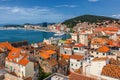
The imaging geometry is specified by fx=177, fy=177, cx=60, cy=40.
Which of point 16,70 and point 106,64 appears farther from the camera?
point 16,70

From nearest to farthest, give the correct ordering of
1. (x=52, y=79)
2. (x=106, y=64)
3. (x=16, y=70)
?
1. (x=52, y=79)
2. (x=106, y=64)
3. (x=16, y=70)

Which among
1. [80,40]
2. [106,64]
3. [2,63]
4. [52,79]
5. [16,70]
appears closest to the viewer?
[52,79]

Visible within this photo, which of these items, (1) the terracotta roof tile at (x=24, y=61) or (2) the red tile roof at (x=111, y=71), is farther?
(1) the terracotta roof tile at (x=24, y=61)

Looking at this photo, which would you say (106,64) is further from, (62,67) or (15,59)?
(15,59)

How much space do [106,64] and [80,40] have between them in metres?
44.1

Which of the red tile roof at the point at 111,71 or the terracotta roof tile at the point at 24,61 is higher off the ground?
the red tile roof at the point at 111,71

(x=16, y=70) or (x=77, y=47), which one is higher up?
(x=77, y=47)

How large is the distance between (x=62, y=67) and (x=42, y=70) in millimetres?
4343

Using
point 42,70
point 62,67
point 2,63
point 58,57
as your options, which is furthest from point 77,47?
point 2,63

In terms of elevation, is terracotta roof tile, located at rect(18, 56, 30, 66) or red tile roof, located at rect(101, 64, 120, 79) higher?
red tile roof, located at rect(101, 64, 120, 79)

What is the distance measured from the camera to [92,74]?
2227cm

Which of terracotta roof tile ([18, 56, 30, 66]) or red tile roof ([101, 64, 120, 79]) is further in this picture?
terracotta roof tile ([18, 56, 30, 66])

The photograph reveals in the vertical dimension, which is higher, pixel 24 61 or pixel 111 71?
pixel 111 71

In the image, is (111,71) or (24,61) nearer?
(111,71)
